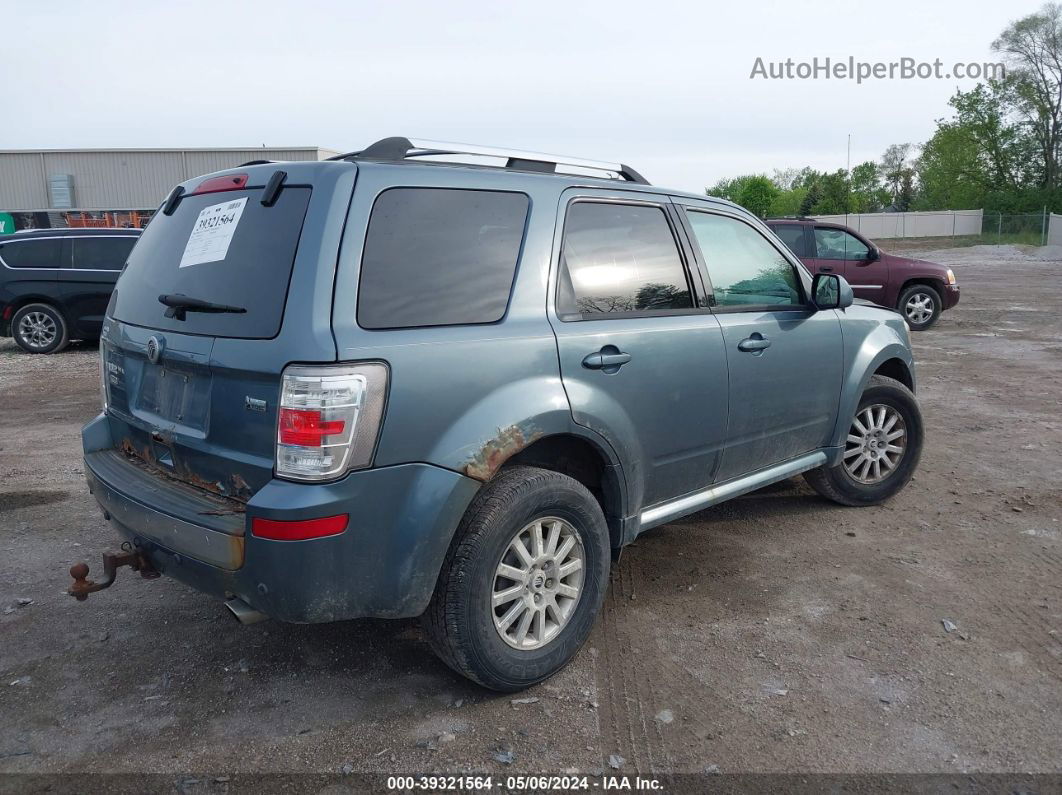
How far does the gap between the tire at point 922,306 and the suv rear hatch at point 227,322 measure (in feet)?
42.6

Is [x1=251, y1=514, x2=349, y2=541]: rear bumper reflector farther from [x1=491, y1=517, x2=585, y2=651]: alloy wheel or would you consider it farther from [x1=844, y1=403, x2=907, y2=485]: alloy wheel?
[x1=844, y1=403, x2=907, y2=485]: alloy wheel

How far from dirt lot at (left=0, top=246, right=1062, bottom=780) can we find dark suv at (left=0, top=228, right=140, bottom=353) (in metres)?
7.69

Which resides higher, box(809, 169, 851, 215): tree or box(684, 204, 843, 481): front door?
box(809, 169, 851, 215): tree

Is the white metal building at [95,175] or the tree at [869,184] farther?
the tree at [869,184]

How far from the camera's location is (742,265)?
4.27 meters

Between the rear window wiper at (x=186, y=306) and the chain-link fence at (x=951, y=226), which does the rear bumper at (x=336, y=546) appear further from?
the chain-link fence at (x=951, y=226)

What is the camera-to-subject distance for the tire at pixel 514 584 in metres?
2.87

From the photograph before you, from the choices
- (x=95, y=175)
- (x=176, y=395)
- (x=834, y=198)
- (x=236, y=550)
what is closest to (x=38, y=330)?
(x=176, y=395)

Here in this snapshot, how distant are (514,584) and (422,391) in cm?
82

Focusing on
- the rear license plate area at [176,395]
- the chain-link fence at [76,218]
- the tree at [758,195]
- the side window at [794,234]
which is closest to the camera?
the rear license plate area at [176,395]

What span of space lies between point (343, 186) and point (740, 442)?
2.23 meters

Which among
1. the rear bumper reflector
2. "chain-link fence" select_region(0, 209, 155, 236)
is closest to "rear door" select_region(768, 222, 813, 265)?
the rear bumper reflector

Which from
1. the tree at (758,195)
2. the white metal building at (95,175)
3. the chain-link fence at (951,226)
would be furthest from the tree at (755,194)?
the white metal building at (95,175)

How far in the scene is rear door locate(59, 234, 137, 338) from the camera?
472 inches
